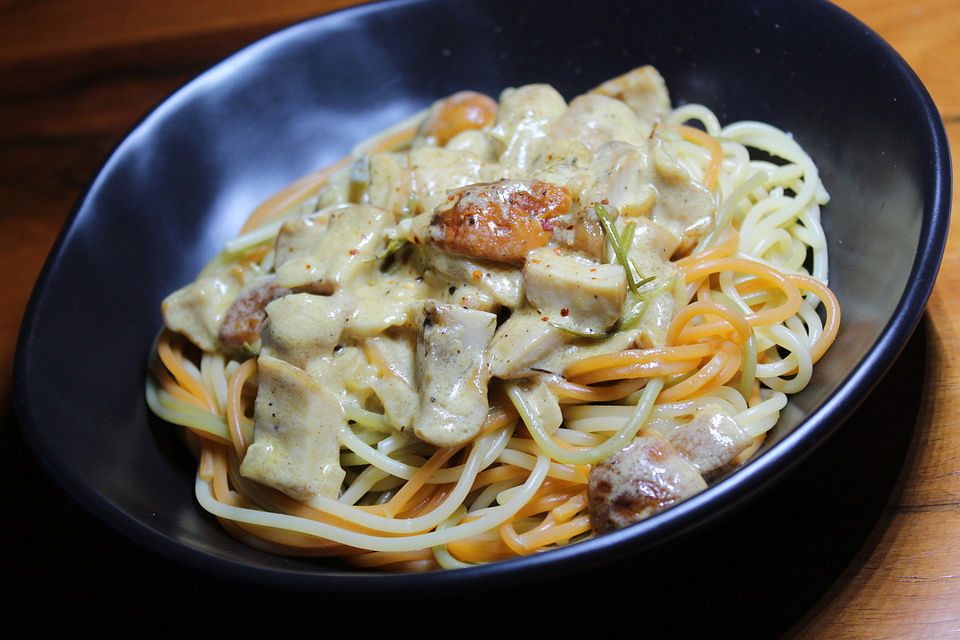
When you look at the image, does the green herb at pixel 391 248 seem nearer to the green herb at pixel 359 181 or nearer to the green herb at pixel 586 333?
the green herb at pixel 359 181

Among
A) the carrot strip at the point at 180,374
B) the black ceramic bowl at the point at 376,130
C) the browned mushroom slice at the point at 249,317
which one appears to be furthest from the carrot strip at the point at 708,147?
the carrot strip at the point at 180,374

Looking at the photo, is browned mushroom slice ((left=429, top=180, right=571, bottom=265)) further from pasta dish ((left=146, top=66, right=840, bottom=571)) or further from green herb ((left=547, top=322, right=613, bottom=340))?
green herb ((left=547, top=322, right=613, bottom=340))

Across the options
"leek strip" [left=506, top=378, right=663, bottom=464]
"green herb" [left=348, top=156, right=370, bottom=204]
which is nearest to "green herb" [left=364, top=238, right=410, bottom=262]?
"green herb" [left=348, top=156, right=370, bottom=204]

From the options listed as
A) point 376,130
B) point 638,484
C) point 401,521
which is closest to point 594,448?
point 638,484

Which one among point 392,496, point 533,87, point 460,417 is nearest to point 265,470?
point 392,496

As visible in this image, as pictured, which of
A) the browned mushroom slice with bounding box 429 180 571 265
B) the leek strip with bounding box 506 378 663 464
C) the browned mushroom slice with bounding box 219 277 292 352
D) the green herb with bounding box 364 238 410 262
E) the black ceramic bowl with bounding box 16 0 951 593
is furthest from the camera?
the browned mushroom slice with bounding box 219 277 292 352
